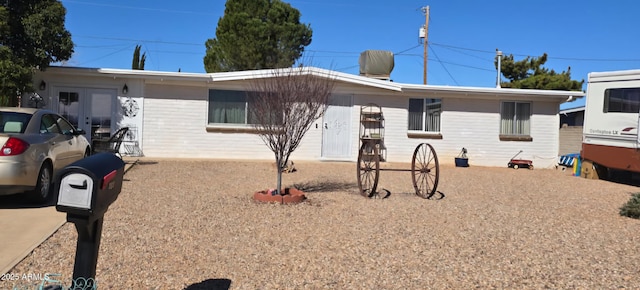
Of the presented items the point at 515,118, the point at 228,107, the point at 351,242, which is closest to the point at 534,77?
the point at 515,118

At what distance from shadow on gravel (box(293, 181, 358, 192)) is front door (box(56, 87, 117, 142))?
7004 millimetres

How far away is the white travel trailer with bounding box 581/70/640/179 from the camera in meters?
11.4

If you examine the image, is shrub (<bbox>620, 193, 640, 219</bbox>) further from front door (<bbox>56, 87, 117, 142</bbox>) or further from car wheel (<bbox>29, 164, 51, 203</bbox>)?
front door (<bbox>56, 87, 117, 142</bbox>)

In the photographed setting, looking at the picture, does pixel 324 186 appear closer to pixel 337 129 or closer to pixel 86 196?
pixel 337 129

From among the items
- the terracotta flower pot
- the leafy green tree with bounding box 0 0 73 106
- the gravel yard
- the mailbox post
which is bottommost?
the gravel yard

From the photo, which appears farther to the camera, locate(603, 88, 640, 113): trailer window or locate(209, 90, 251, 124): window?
locate(209, 90, 251, 124): window

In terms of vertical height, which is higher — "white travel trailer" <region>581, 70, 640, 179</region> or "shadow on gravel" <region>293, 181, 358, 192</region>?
"white travel trailer" <region>581, 70, 640, 179</region>

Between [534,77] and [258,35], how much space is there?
15.9 m

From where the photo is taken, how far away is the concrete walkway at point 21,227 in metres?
4.32

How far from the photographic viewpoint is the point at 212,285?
12.5 feet

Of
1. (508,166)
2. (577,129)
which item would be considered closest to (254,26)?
(508,166)

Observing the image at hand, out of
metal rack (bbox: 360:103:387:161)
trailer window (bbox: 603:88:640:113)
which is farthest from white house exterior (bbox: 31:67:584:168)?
trailer window (bbox: 603:88:640:113)

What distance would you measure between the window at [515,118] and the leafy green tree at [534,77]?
12134 mm

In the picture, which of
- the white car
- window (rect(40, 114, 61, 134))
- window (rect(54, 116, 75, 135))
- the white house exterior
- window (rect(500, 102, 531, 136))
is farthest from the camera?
window (rect(500, 102, 531, 136))
